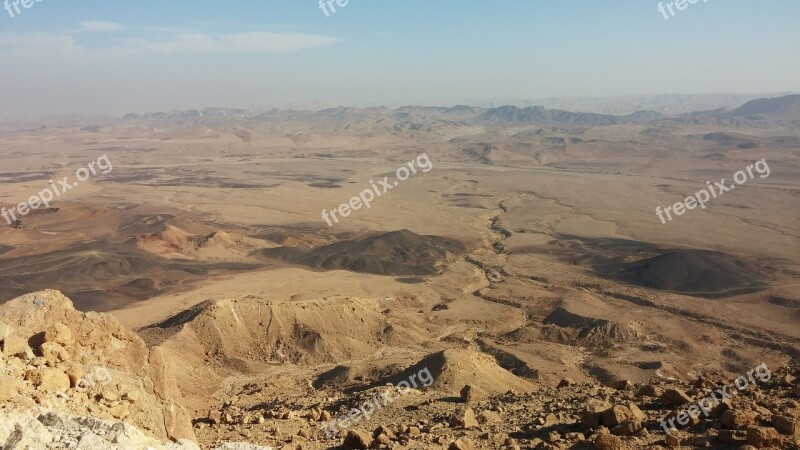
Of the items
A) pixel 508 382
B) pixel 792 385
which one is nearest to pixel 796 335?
pixel 508 382

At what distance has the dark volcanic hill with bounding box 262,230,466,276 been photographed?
1665 inches

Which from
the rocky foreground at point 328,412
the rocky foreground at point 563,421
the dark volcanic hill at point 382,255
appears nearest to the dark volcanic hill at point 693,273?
the dark volcanic hill at point 382,255

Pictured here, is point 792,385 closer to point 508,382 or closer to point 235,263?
point 508,382

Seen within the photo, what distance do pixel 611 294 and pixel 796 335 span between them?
982 cm

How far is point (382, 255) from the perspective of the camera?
144 ft

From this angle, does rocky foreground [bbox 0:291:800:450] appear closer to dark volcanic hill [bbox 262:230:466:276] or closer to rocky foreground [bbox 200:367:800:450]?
rocky foreground [bbox 200:367:800:450]

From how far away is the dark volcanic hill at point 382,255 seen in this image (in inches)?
1665

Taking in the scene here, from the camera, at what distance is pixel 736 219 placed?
60.3 m

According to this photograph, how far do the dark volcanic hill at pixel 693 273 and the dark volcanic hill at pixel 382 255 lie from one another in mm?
13690

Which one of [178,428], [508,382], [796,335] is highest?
[178,428]

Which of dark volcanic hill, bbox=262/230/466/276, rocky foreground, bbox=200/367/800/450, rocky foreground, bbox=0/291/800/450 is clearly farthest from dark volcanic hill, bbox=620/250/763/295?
rocky foreground, bbox=200/367/800/450

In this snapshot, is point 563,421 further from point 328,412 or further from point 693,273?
point 693,273

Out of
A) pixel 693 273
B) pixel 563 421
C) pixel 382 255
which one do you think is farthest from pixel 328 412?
pixel 693 273

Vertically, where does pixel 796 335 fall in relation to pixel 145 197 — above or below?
below
